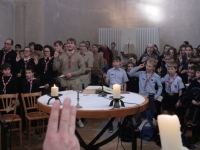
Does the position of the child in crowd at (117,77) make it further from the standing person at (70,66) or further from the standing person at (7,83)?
the standing person at (7,83)

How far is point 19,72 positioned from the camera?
6258 millimetres

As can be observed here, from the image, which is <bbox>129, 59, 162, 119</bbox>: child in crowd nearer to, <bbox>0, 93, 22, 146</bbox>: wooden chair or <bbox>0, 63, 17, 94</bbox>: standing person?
<bbox>0, 93, 22, 146</bbox>: wooden chair

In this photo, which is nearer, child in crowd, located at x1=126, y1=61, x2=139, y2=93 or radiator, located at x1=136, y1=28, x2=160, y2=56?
child in crowd, located at x1=126, y1=61, x2=139, y2=93

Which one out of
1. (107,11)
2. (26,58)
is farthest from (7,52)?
(107,11)

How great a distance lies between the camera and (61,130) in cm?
66

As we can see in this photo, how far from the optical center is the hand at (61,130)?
66 cm

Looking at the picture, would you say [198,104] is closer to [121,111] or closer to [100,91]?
[100,91]

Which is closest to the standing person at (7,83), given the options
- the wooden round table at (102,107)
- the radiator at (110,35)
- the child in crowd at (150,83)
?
the wooden round table at (102,107)

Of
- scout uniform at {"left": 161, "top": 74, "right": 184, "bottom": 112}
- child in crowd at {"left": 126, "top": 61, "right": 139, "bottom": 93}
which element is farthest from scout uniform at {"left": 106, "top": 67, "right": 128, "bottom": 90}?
scout uniform at {"left": 161, "top": 74, "right": 184, "bottom": 112}

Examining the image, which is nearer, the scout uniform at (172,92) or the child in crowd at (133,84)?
the scout uniform at (172,92)

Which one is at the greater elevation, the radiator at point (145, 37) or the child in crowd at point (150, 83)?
the radiator at point (145, 37)

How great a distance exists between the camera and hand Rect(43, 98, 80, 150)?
0.66m

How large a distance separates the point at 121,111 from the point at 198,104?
216 centimetres

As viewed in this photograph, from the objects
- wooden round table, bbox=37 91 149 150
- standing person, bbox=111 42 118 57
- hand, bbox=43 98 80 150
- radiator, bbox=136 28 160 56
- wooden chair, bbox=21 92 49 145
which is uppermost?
radiator, bbox=136 28 160 56
